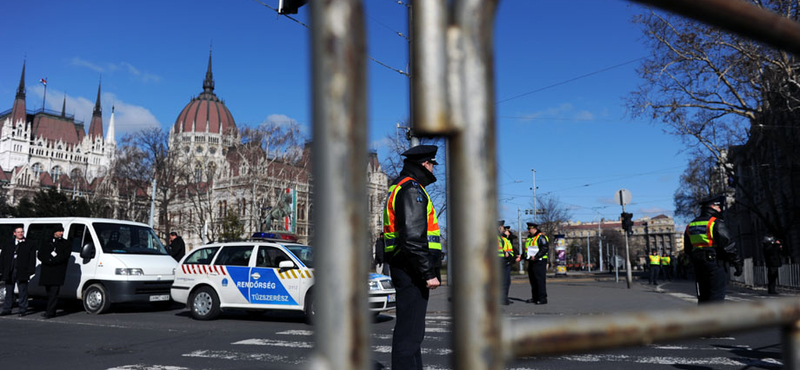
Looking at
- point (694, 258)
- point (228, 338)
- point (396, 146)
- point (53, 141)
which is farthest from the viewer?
point (53, 141)

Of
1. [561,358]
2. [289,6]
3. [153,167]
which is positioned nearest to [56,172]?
[153,167]

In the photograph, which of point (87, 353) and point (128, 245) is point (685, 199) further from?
point (87, 353)

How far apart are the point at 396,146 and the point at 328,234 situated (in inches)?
1327

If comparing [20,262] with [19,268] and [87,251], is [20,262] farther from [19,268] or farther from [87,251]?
[87,251]

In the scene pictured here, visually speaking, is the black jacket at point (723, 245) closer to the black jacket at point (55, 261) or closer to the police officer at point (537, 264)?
the police officer at point (537, 264)

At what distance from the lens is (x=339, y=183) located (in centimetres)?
55

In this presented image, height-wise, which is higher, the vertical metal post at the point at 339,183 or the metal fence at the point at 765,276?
the vertical metal post at the point at 339,183

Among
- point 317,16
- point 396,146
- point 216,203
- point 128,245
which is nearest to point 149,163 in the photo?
point 216,203

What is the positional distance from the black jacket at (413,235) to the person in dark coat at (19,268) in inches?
437

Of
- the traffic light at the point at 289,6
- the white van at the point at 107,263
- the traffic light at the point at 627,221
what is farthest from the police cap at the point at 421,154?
the traffic light at the point at 627,221

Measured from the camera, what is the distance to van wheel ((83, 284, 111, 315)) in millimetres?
12664

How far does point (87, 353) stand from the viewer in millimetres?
7281

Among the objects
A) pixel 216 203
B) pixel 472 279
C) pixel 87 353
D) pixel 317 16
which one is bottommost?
pixel 87 353

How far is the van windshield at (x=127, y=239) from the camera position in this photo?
13461 mm
